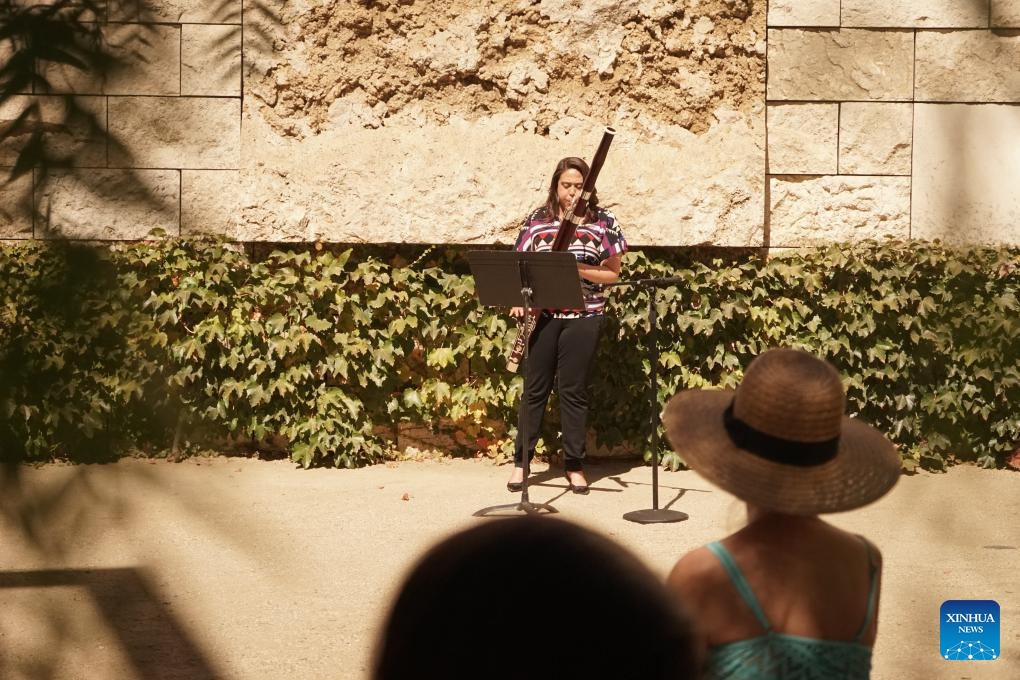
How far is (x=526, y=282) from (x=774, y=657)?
3.79 m

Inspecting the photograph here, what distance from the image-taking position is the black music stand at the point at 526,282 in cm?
522

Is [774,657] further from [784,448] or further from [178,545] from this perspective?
[178,545]

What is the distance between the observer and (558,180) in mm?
5945

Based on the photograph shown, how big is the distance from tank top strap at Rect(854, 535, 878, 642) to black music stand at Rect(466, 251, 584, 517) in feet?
11.0

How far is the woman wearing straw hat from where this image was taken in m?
1.67

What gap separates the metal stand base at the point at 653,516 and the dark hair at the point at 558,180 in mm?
1563

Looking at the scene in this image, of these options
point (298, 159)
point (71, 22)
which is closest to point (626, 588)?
point (71, 22)

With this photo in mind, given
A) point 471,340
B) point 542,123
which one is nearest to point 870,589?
point 471,340

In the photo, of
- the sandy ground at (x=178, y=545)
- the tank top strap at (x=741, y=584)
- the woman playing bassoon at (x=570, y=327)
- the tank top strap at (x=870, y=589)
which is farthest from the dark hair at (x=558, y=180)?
the tank top strap at (x=741, y=584)

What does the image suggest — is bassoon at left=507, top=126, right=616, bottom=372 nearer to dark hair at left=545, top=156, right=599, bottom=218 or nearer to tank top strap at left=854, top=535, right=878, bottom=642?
dark hair at left=545, top=156, right=599, bottom=218

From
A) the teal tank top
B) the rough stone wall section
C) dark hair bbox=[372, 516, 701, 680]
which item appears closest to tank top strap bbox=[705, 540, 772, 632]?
the teal tank top

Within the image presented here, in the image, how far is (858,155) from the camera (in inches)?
80.7

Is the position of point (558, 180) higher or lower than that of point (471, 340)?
higher

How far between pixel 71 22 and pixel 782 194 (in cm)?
605
